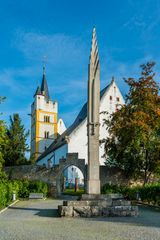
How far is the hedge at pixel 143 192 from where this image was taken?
70.1 ft

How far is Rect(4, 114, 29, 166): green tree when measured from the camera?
4550 cm

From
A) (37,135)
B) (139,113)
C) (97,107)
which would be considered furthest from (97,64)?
(37,135)

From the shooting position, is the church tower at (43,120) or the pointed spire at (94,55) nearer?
the pointed spire at (94,55)

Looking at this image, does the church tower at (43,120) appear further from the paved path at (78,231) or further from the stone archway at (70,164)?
the paved path at (78,231)

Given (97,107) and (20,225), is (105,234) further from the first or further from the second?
(97,107)

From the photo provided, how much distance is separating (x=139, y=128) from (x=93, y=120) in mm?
13117

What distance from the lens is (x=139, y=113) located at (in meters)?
29.5

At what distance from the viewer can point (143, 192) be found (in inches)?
942

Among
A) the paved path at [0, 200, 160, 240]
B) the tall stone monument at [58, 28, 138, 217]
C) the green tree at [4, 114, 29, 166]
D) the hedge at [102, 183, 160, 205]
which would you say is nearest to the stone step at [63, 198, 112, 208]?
the tall stone monument at [58, 28, 138, 217]

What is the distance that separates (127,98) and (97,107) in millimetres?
15013

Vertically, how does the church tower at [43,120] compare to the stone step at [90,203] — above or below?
above

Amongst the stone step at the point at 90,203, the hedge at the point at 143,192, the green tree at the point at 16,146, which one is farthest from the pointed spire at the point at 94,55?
the green tree at the point at 16,146

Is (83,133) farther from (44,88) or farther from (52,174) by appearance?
(44,88)

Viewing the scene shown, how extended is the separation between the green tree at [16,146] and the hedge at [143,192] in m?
17.2
